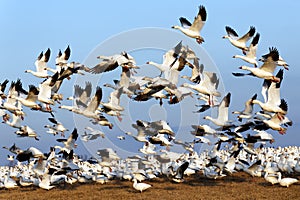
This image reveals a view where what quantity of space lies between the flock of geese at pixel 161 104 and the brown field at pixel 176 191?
1.19ft

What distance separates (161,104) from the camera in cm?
1880

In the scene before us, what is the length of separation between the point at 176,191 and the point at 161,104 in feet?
10.7

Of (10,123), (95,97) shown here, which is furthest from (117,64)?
(10,123)

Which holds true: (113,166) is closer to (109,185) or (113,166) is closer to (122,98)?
(109,185)

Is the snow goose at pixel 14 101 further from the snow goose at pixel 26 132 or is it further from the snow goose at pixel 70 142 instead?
the snow goose at pixel 70 142

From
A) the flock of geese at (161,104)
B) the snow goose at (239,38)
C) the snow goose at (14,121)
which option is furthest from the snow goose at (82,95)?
the snow goose at (239,38)

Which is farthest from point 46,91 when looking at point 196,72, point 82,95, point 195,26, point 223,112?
point 223,112

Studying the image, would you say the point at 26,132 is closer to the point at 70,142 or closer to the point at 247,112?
the point at 70,142

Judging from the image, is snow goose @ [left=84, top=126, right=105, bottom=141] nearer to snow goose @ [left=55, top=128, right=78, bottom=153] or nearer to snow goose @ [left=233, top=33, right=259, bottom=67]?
snow goose @ [left=55, top=128, right=78, bottom=153]

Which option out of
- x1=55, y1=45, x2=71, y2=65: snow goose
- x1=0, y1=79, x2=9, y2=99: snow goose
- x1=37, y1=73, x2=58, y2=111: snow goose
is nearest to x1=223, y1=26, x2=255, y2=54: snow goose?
x1=37, y1=73, x2=58, y2=111: snow goose

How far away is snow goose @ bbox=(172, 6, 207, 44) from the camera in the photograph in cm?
1677

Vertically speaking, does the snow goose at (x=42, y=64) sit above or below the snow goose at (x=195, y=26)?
below

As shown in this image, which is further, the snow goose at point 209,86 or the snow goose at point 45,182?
the snow goose at point 45,182

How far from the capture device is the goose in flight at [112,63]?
1611 cm
